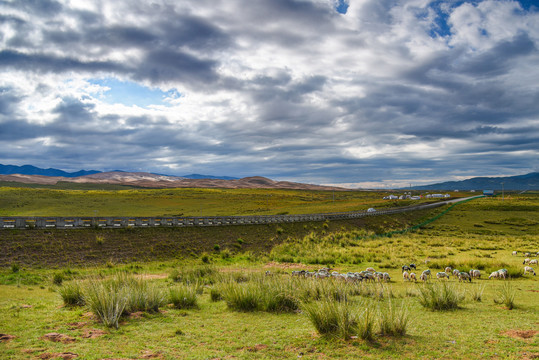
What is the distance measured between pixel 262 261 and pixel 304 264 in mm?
4311

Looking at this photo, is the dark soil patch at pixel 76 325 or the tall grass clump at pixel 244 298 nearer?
the dark soil patch at pixel 76 325

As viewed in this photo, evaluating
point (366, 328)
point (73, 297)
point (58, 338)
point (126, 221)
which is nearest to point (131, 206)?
point (126, 221)

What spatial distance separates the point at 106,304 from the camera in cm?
947

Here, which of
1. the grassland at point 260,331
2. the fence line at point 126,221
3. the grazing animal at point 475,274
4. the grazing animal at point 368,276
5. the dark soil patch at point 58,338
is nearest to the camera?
the grassland at point 260,331

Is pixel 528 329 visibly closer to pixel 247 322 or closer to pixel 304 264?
pixel 247 322

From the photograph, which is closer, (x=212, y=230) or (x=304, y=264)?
(x=304, y=264)

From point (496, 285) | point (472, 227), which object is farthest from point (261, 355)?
point (472, 227)

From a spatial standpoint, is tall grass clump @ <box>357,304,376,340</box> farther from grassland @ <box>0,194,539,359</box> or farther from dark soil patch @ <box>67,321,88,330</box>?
dark soil patch @ <box>67,321,88,330</box>

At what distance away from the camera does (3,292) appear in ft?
49.8

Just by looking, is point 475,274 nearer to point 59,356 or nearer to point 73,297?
point 73,297

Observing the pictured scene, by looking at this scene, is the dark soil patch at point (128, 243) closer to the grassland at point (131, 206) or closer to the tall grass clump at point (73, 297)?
the tall grass clump at point (73, 297)

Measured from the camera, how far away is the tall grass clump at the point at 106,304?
29.9 feet

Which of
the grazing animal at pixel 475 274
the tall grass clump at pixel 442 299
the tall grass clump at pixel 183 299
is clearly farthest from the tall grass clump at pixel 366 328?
the grazing animal at pixel 475 274

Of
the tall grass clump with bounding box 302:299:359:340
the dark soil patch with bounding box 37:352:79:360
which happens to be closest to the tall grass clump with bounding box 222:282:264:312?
the tall grass clump with bounding box 302:299:359:340
